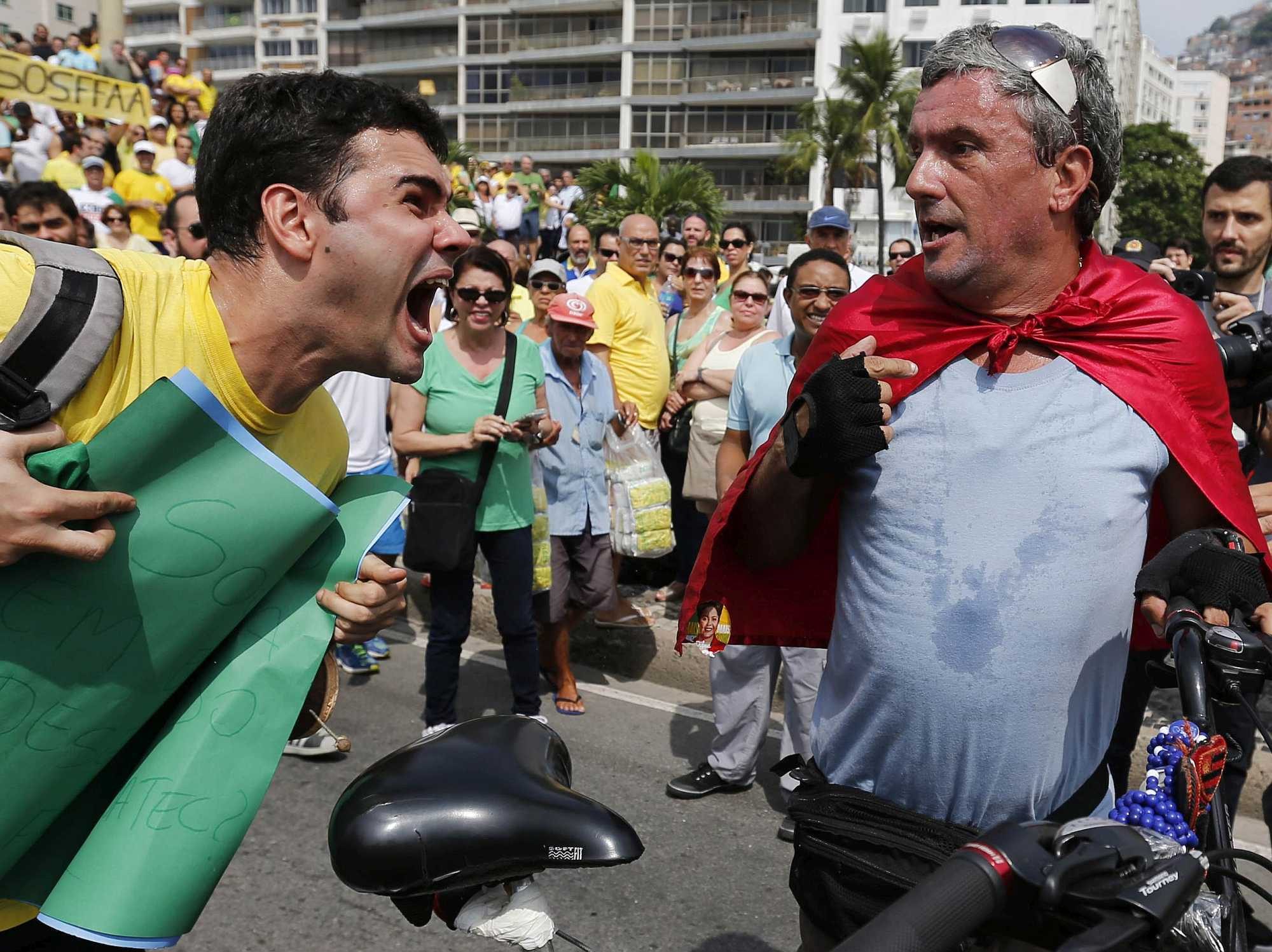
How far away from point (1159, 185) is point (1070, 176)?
7901 cm

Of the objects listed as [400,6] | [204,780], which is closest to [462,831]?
[204,780]

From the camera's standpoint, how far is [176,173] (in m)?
13.3

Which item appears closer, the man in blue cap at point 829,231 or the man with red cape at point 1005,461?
the man with red cape at point 1005,461

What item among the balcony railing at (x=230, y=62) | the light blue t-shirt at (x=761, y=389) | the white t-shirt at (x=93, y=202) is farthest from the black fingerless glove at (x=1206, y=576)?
the balcony railing at (x=230, y=62)

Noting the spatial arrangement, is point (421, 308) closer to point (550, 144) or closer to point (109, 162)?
point (109, 162)

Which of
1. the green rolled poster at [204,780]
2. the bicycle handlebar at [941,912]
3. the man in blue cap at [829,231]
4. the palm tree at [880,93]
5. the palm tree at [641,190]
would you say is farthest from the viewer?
the palm tree at [880,93]

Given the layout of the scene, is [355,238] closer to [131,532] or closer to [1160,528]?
[131,532]

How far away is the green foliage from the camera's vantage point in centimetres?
7188

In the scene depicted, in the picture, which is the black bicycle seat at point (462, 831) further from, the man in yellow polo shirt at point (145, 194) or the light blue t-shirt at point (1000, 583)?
the man in yellow polo shirt at point (145, 194)

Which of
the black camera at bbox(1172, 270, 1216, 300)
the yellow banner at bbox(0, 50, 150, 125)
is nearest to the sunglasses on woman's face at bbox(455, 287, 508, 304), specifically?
the black camera at bbox(1172, 270, 1216, 300)

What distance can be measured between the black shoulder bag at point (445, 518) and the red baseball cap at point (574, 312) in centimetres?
68

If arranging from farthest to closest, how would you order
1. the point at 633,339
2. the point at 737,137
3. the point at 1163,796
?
1. the point at 737,137
2. the point at 633,339
3. the point at 1163,796

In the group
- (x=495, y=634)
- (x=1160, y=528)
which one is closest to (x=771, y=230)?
(x=495, y=634)

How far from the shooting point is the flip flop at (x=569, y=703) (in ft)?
18.8
